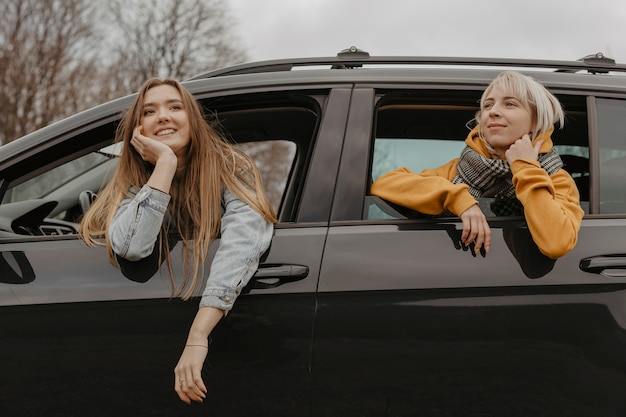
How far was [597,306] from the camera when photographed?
1927 mm

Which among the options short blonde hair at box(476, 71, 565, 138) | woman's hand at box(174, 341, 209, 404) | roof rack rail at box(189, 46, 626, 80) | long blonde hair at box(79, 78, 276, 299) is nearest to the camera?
woman's hand at box(174, 341, 209, 404)

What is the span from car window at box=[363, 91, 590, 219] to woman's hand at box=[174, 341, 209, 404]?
657 millimetres

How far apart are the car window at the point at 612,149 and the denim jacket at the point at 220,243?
1096 mm

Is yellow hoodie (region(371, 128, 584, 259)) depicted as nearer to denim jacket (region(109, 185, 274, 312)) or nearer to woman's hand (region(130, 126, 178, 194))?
denim jacket (region(109, 185, 274, 312))

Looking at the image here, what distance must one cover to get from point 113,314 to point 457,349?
3.32ft

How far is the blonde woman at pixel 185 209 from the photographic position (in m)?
1.89

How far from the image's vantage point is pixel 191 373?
1.83 metres

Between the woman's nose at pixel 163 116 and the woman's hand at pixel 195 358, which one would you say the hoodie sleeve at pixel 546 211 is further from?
the woman's nose at pixel 163 116

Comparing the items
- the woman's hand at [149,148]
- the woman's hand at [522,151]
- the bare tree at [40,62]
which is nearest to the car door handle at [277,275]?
the woman's hand at [149,148]

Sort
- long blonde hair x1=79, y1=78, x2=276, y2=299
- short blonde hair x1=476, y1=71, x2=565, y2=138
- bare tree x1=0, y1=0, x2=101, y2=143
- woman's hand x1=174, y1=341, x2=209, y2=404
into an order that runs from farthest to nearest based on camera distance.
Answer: bare tree x1=0, y1=0, x2=101, y2=143, short blonde hair x1=476, y1=71, x2=565, y2=138, long blonde hair x1=79, y1=78, x2=276, y2=299, woman's hand x1=174, y1=341, x2=209, y2=404

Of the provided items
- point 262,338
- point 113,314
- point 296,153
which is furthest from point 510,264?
point 296,153

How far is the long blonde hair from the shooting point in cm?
204

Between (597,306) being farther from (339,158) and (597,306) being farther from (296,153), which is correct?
(296,153)

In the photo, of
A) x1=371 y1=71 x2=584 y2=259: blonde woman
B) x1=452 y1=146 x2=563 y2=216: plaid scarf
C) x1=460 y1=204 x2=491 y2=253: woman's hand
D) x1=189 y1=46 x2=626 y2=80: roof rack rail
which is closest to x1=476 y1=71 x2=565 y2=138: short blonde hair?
x1=371 y1=71 x2=584 y2=259: blonde woman
